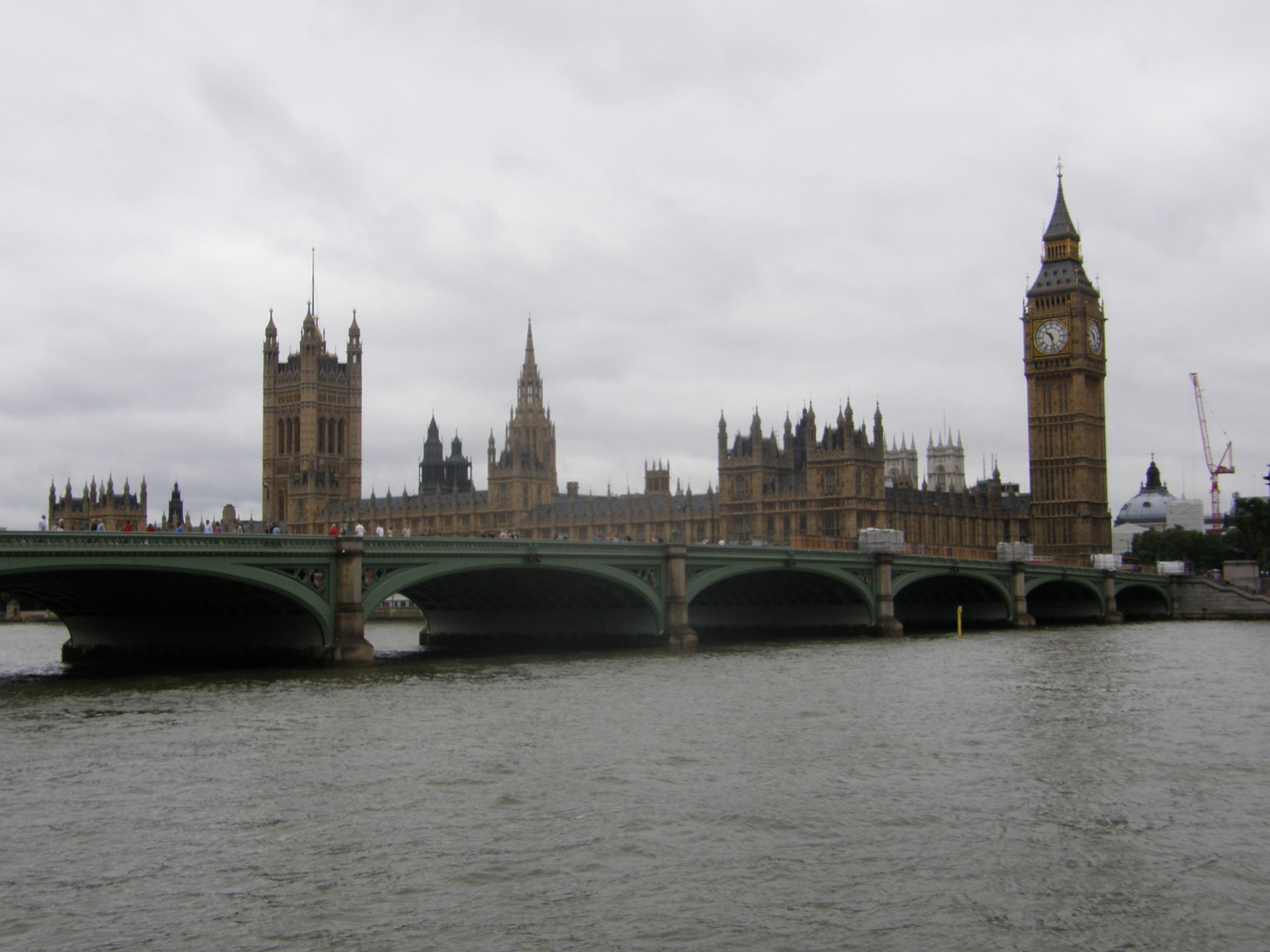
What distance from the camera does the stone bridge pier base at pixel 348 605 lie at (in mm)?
51531

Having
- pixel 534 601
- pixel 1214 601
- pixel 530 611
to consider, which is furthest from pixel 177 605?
pixel 1214 601

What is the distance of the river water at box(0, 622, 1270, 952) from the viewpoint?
1886cm

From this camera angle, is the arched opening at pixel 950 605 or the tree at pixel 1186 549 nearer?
the arched opening at pixel 950 605

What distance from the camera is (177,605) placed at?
5881cm

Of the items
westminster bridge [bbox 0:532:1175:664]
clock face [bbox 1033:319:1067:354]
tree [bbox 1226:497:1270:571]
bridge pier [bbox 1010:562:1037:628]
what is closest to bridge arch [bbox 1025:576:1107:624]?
westminster bridge [bbox 0:532:1175:664]

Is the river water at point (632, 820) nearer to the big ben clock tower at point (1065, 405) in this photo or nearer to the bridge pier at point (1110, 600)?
the bridge pier at point (1110, 600)

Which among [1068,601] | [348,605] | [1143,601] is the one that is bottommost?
[1143,601]

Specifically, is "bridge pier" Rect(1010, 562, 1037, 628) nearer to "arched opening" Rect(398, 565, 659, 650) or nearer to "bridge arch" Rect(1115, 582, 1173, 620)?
"bridge arch" Rect(1115, 582, 1173, 620)

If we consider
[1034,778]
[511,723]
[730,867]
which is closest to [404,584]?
[511,723]

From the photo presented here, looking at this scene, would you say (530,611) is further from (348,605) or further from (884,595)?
(348,605)

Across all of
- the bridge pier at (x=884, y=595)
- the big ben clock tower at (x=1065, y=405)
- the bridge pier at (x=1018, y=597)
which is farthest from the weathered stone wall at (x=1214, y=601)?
the bridge pier at (x=884, y=595)

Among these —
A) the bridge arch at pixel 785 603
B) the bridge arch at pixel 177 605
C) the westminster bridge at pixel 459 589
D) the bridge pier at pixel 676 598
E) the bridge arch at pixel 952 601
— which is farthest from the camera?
the bridge arch at pixel 952 601

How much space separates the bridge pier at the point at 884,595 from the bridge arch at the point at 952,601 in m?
8.98

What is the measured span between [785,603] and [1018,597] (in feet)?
62.0
